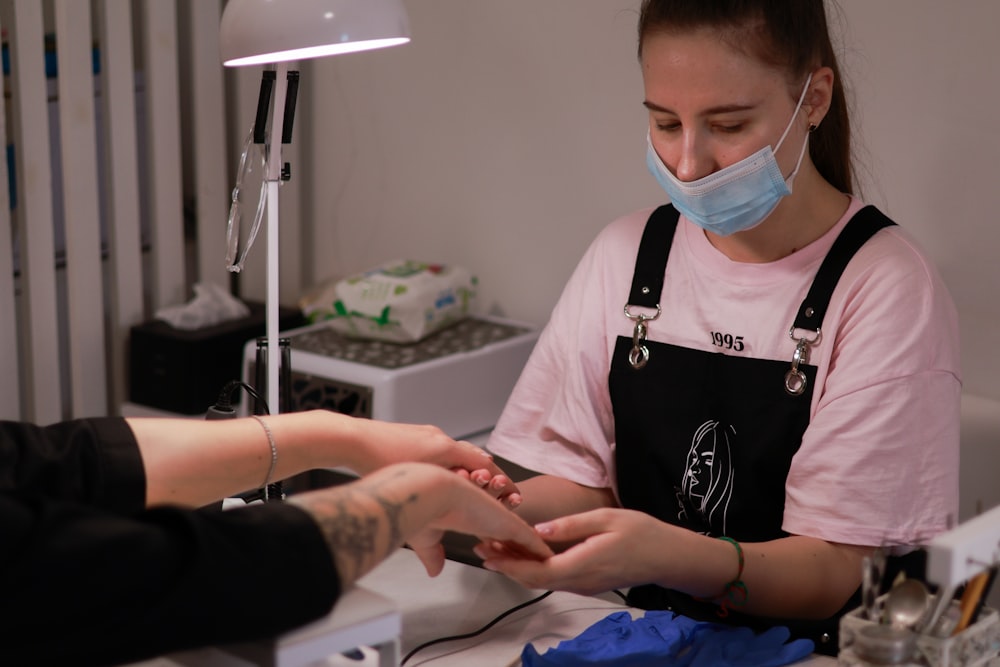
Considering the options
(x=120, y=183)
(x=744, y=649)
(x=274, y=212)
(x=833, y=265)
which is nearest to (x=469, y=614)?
A: (x=744, y=649)

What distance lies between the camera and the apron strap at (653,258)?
1.85 meters

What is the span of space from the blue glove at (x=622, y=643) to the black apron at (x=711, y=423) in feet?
0.76

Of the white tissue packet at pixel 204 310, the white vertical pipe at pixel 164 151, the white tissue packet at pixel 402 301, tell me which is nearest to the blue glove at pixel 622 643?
the white tissue packet at pixel 402 301

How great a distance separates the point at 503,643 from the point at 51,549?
0.63 meters

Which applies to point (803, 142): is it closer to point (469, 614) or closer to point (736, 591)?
point (736, 591)

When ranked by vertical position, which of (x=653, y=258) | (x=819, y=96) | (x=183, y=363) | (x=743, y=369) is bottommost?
(x=183, y=363)

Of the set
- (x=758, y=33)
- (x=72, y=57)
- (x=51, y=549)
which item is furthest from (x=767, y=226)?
(x=72, y=57)

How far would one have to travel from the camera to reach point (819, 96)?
1.70 metres

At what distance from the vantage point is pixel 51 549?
958 mm

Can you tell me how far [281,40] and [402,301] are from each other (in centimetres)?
117

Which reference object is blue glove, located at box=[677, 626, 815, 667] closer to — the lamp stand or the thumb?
the thumb

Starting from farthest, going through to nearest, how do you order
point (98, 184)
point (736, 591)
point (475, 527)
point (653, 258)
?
1. point (98, 184)
2. point (653, 258)
3. point (736, 591)
4. point (475, 527)

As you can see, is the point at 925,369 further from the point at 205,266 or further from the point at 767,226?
the point at 205,266

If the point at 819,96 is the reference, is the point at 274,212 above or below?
below
